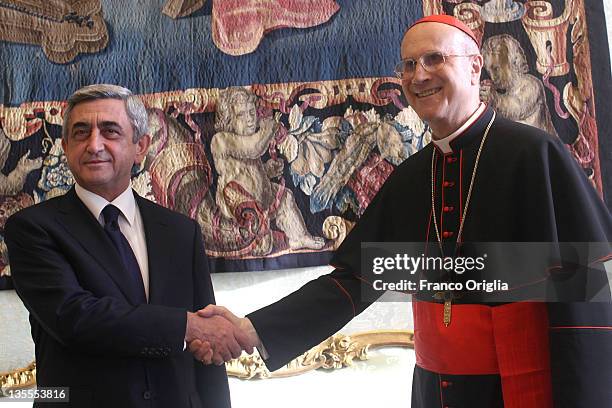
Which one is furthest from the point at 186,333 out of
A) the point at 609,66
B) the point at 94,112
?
the point at 609,66

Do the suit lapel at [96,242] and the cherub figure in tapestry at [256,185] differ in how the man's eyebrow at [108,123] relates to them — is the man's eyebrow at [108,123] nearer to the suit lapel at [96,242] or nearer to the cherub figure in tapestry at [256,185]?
the suit lapel at [96,242]

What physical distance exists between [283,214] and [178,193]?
1.44 feet

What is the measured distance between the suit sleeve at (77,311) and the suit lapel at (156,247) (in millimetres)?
71

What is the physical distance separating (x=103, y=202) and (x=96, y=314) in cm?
37

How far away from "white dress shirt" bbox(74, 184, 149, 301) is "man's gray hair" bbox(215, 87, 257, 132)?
850mm

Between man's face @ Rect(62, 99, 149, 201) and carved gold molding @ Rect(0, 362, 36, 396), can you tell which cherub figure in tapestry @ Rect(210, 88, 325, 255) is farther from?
carved gold molding @ Rect(0, 362, 36, 396)

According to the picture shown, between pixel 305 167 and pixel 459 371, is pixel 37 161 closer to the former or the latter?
pixel 305 167

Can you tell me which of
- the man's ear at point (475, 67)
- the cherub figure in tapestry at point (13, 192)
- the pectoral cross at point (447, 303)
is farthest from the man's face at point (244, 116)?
the pectoral cross at point (447, 303)

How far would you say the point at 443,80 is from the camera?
2.12 meters

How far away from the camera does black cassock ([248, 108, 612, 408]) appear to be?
185cm

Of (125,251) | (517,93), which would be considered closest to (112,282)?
(125,251)

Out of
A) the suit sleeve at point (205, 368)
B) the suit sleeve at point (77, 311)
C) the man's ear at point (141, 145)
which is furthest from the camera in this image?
the man's ear at point (141, 145)

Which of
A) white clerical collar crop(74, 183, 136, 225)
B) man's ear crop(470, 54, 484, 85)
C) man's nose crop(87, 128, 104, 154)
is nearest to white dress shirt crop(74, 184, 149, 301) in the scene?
white clerical collar crop(74, 183, 136, 225)

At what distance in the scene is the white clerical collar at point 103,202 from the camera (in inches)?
84.9
